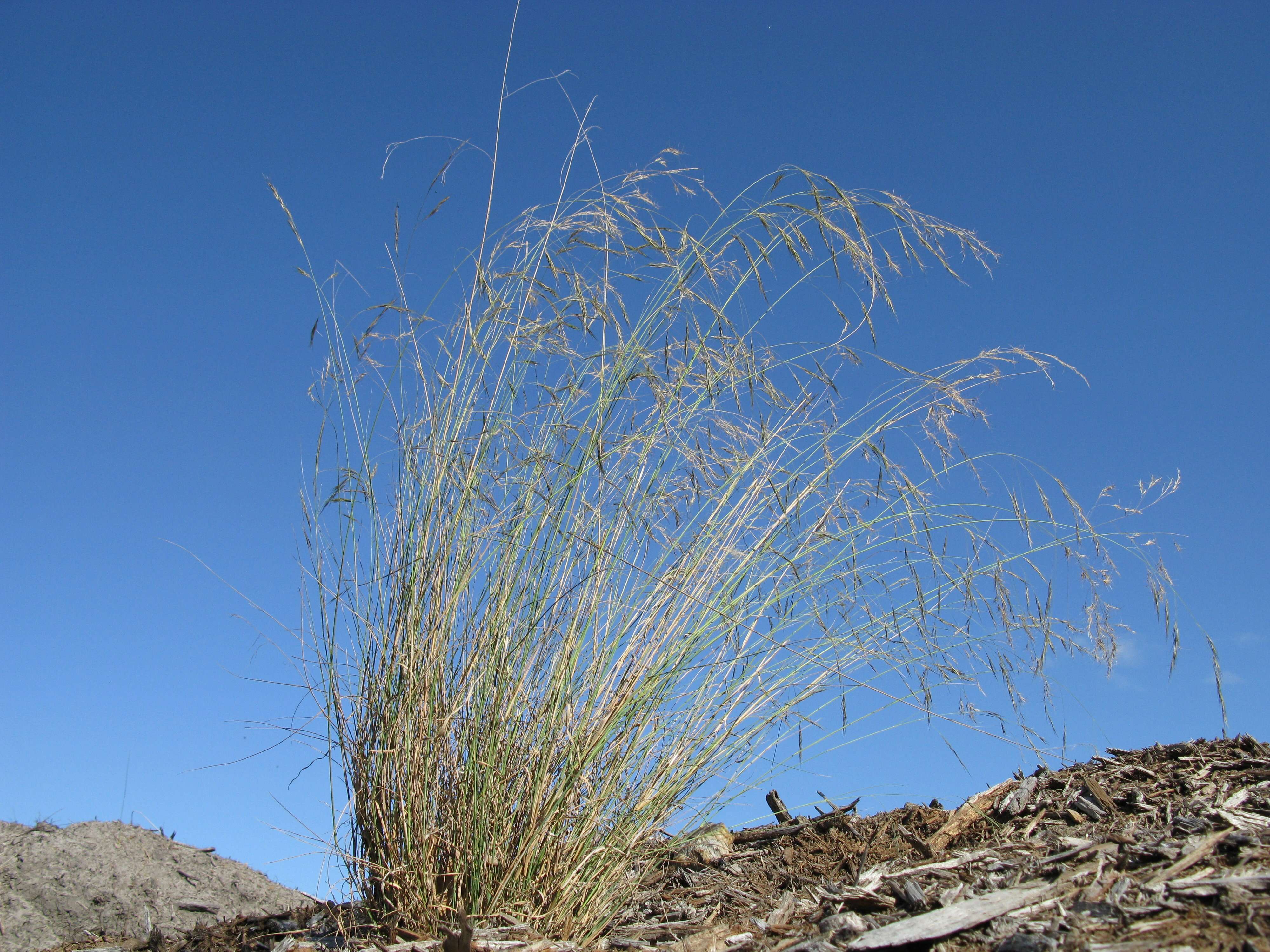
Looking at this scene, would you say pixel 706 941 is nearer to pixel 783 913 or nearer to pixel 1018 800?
pixel 783 913

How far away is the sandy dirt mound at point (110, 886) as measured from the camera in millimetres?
3496

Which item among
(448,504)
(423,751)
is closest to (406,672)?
(423,751)

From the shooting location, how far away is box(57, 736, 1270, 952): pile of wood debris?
5.58ft

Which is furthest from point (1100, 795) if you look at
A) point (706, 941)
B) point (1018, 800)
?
point (706, 941)

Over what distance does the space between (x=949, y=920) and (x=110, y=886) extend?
345 cm

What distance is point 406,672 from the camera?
2.07 m

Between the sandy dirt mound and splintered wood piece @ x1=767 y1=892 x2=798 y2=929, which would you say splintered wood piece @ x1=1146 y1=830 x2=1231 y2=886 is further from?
the sandy dirt mound

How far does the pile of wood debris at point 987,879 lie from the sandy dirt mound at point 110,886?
1234 millimetres

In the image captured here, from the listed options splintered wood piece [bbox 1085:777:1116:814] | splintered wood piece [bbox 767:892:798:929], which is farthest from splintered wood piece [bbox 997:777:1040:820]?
splintered wood piece [bbox 767:892:798:929]

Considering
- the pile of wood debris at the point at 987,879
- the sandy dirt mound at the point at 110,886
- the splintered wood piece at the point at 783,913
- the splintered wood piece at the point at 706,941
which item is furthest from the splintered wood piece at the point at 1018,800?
the sandy dirt mound at the point at 110,886

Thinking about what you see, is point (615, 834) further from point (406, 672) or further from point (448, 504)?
point (448, 504)

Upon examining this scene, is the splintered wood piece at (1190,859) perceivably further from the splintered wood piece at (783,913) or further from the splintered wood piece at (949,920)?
the splintered wood piece at (783,913)

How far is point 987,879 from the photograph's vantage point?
6.85 ft

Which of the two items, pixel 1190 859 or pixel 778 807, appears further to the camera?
pixel 778 807
